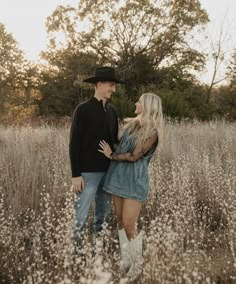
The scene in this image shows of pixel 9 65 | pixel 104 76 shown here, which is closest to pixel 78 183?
pixel 104 76

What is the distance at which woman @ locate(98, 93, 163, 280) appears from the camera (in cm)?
332

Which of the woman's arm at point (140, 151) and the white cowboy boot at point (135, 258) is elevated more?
the woman's arm at point (140, 151)

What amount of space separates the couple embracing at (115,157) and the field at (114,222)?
0.15 m

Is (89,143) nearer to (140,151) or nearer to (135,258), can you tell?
(140,151)

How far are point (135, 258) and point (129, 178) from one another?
64cm

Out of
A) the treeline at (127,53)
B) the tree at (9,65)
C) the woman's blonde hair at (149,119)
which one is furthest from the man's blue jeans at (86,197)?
the tree at (9,65)

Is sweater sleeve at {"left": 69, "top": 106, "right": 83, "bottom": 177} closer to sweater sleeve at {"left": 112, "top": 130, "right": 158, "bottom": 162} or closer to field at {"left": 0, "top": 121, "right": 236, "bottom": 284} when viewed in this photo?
field at {"left": 0, "top": 121, "right": 236, "bottom": 284}

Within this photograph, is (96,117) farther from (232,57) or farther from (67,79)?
(232,57)

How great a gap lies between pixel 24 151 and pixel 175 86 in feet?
54.8

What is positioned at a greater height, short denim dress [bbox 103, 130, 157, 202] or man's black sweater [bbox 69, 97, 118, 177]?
man's black sweater [bbox 69, 97, 118, 177]

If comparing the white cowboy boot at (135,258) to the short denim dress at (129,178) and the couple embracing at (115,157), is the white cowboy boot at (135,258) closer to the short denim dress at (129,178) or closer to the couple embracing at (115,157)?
the couple embracing at (115,157)

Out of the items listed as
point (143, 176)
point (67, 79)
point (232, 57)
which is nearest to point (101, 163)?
point (143, 176)

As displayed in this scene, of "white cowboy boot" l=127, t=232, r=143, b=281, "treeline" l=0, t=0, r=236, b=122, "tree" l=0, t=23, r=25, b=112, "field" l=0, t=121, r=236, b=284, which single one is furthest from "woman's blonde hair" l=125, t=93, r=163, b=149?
"tree" l=0, t=23, r=25, b=112

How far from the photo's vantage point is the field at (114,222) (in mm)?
2824
